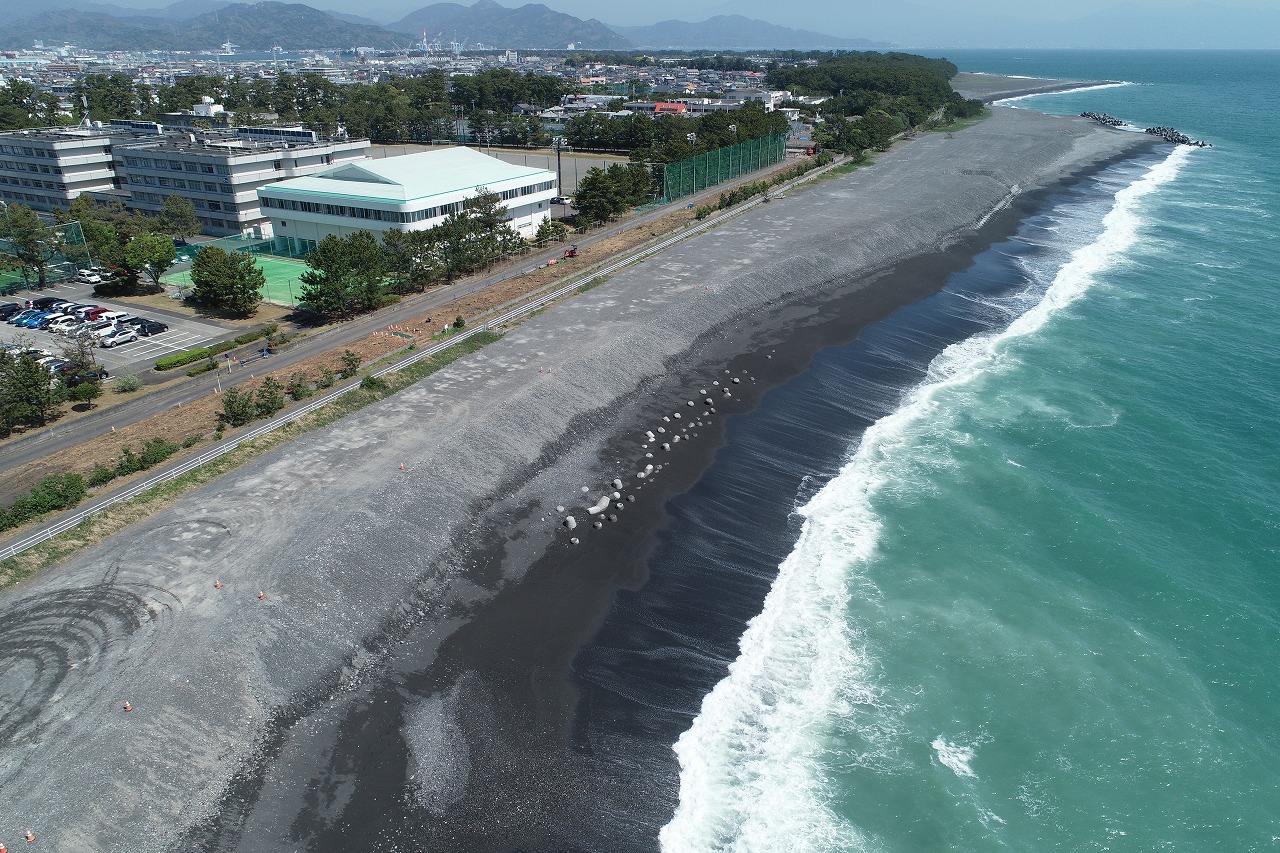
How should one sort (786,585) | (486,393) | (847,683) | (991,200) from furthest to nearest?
(991,200)
(486,393)
(786,585)
(847,683)

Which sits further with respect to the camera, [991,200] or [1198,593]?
[991,200]

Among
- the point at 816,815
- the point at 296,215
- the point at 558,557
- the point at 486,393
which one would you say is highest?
the point at 296,215

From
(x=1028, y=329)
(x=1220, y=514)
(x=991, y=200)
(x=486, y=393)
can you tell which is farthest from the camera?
(x=991, y=200)

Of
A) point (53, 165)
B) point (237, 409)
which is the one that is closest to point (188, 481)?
point (237, 409)

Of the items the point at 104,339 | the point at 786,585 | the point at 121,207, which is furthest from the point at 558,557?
the point at 121,207

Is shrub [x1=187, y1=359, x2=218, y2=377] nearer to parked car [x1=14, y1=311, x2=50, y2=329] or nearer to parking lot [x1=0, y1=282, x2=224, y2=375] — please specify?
parking lot [x1=0, y1=282, x2=224, y2=375]

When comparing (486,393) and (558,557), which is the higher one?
(486,393)

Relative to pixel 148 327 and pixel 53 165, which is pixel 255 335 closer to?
pixel 148 327

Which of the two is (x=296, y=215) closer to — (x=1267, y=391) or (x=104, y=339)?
(x=104, y=339)
